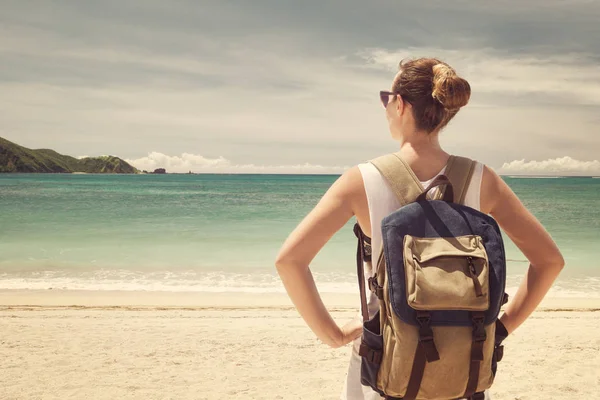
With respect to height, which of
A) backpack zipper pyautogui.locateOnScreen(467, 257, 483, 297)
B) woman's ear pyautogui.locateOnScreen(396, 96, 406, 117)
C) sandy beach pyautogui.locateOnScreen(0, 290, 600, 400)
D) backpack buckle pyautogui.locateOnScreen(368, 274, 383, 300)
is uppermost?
woman's ear pyautogui.locateOnScreen(396, 96, 406, 117)

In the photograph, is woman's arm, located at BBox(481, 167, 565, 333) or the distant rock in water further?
the distant rock in water

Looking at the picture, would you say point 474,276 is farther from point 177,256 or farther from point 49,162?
point 49,162

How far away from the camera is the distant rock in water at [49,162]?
140962mm

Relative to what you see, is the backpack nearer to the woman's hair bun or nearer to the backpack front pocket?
the backpack front pocket

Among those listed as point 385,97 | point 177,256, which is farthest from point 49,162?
point 385,97

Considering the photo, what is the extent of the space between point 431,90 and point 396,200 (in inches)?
14.5

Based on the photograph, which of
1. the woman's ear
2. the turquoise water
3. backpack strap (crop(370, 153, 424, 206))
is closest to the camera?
backpack strap (crop(370, 153, 424, 206))

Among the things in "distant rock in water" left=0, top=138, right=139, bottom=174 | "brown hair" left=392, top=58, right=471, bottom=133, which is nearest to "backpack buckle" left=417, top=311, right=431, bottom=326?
"brown hair" left=392, top=58, right=471, bottom=133

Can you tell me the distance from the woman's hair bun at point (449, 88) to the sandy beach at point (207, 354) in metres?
3.89

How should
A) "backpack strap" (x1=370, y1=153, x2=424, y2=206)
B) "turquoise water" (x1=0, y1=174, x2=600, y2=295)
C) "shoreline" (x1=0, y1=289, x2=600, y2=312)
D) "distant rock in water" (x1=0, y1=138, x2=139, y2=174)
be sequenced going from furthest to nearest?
1. "distant rock in water" (x1=0, y1=138, x2=139, y2=174)
2. "turquoise water" (x1=0, y1=174, x2=600, y2=295)
3. "shoreline" (x1=0, y1=289, x2=600, y2=312)
4. "backpack strap" (x1=370, y1=153, x2=424, y2=206)

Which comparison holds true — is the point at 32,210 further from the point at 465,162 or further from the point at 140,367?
the point at 465,162

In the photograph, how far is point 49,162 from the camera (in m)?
163

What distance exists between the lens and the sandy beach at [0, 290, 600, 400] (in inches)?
185

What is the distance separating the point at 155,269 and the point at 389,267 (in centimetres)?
1185
